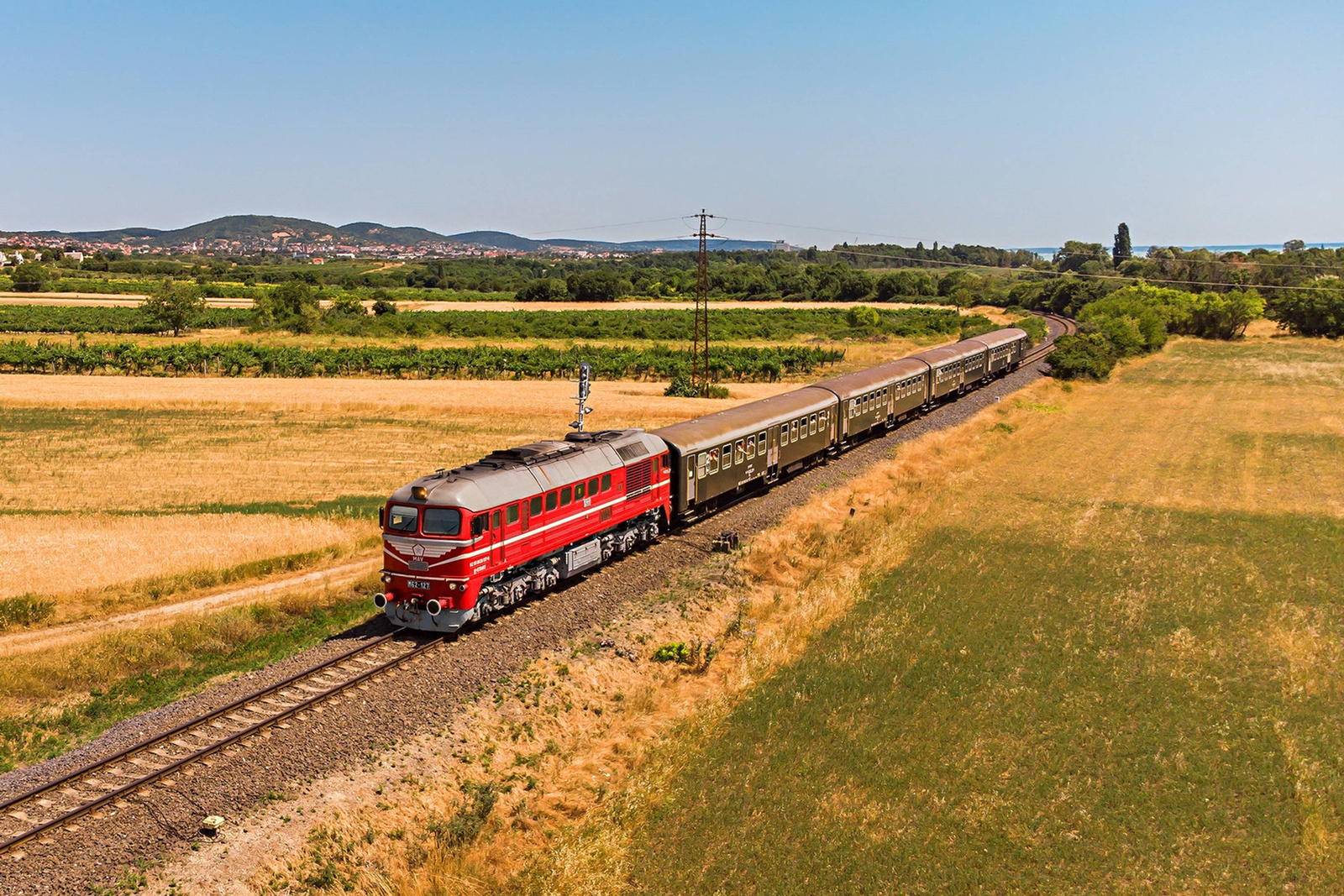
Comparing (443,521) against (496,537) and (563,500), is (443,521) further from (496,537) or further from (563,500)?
(563,500)

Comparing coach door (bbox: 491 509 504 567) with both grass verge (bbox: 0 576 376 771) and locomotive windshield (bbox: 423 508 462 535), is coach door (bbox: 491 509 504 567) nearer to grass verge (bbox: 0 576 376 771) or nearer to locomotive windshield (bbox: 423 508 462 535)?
locomotive windshield (bbox: 423 508 462 535)

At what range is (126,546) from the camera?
102ft

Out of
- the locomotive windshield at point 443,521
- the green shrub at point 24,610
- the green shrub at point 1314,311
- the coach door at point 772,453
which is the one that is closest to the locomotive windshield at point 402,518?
the locomotive windshield at point 443,521

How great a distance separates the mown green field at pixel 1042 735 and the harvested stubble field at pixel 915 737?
67 mm

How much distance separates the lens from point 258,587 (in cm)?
2750

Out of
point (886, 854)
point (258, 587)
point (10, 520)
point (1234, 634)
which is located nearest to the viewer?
point (886, 854)

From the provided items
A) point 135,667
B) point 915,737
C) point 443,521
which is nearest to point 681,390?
point 443,521

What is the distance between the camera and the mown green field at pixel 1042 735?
608 inches

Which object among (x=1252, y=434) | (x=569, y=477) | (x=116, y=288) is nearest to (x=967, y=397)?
(x=1252, y=434)

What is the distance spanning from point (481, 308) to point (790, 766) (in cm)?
14619

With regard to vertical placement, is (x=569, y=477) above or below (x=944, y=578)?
above

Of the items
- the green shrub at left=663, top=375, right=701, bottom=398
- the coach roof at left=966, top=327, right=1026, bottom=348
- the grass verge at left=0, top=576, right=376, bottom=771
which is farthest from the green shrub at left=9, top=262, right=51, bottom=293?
the grass verge at left=0, top=576, right=376, bottom=771

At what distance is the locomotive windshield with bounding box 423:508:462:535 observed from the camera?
71.8 feet

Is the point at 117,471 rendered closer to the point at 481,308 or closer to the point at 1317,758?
the point at 1317,758
